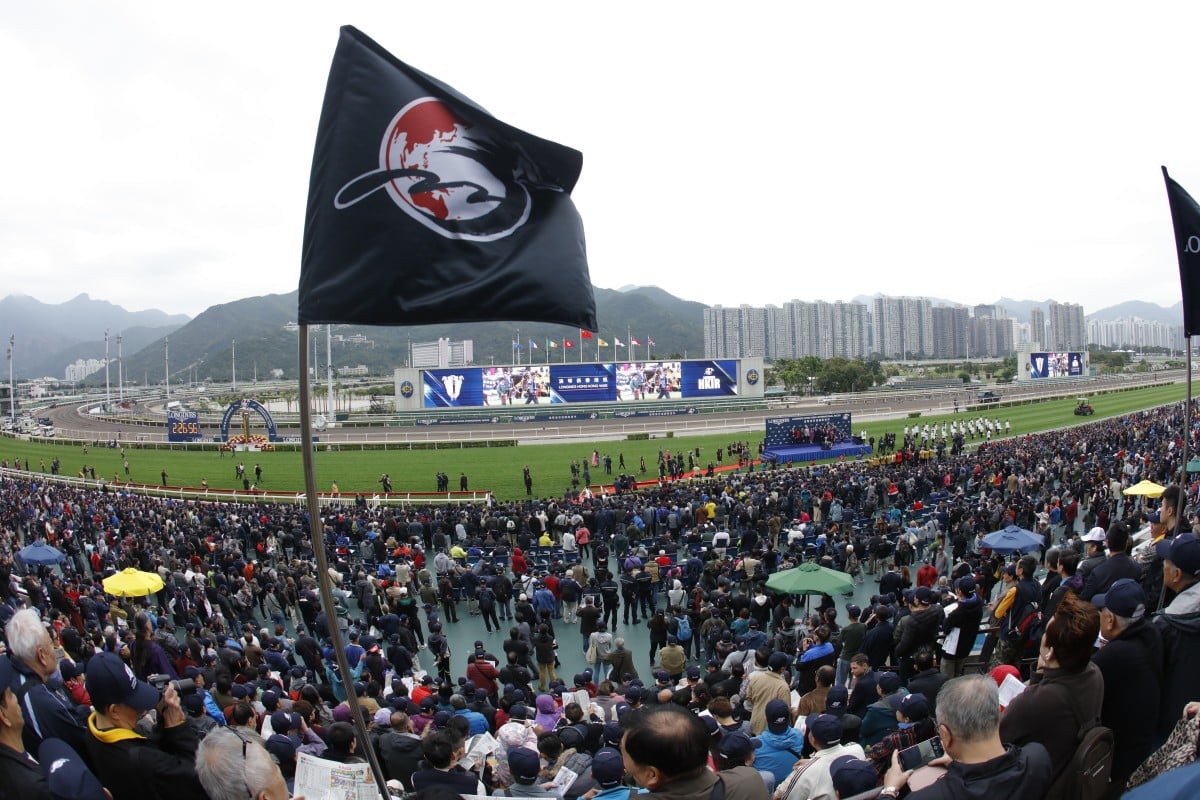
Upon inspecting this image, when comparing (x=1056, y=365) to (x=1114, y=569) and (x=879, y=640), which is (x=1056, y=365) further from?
(x=1114, y=569)

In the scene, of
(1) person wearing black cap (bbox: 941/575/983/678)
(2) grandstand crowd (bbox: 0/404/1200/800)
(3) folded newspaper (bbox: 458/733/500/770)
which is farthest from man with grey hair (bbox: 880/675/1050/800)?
(1) person wearing black cap (bbox: 941/575/983/678)

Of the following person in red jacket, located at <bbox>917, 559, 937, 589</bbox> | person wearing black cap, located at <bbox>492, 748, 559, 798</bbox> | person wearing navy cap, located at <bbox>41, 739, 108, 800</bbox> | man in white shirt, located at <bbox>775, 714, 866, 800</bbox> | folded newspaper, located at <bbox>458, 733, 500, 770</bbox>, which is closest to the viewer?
person wearing navy cap, located at <bbox>41, 739, 108, 800</bbox>

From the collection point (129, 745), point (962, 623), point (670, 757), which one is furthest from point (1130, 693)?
point (129, 745)

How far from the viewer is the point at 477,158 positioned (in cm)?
435

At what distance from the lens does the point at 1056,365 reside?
303 feet

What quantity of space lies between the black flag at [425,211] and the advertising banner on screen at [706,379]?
6438 cm

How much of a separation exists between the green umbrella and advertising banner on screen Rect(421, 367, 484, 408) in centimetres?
5556

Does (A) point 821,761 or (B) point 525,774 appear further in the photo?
(B) point 525,774

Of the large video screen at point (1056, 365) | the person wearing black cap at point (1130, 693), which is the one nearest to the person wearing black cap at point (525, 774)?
the person wearing black cap at point (1130, 693)

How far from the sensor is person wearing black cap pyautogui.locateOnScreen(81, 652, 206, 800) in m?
3.08

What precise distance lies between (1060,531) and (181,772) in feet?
65.2

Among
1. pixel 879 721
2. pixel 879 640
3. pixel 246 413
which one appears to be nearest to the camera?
pixel 879 721

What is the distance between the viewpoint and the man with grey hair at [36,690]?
339cm

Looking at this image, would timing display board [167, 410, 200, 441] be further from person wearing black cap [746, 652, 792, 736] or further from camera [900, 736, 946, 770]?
camera [900, 736, 946, 770]
